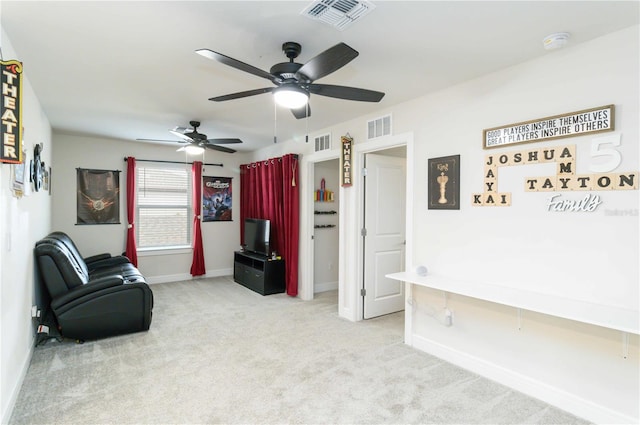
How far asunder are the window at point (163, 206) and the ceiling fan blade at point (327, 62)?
4899 mm

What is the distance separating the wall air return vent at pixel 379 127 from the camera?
3.76 m

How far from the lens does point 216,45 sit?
7.66ft

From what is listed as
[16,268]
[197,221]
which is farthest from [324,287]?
[16,268]

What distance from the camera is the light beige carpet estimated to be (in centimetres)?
231

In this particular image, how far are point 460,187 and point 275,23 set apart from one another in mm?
2026

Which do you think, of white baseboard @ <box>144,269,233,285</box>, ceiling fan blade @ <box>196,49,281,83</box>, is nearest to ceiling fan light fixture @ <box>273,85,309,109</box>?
ceiling fan blade @ <box>196,49,281,83</box>

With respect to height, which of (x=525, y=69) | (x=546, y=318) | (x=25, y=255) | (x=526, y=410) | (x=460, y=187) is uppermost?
(x=525, y=69)

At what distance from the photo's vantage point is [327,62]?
190 centimetres

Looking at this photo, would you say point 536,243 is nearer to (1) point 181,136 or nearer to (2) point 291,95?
(2) point 291,95

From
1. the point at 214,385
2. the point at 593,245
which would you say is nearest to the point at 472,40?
the point at 593,245

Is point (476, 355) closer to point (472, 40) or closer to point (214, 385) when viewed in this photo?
point (214, 385)

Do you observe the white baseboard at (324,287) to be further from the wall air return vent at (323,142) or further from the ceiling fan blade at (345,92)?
the ceiling fan blade at (345,92)

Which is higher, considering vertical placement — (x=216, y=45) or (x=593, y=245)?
(x=216, y=45)

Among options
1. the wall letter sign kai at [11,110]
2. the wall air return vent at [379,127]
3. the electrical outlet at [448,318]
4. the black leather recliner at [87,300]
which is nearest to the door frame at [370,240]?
the wall air return vent at [379,127]
